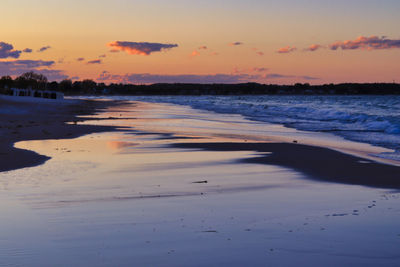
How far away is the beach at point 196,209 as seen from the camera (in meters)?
4.84

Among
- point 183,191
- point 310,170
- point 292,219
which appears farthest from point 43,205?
point 310,170

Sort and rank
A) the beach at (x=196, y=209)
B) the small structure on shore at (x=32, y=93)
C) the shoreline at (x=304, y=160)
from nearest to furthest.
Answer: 1. the beach at (x=196, y=209)
2. the shoreline at (x=304, y=160)
3. the small structure on shore at (x=32, y=93)

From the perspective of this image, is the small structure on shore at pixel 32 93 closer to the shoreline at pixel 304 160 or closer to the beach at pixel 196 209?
the shoreline at pixel 304 160

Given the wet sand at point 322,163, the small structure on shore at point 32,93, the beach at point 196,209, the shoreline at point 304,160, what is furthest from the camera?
the small structure on shore at point 32,93

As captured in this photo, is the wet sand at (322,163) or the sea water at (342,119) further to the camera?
the sea water at (342,119)

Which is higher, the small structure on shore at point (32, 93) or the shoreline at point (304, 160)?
the small structure on shore at point (32, 93)

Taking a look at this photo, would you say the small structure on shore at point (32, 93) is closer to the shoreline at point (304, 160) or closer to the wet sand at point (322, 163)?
the shoreline at point (304, 160)

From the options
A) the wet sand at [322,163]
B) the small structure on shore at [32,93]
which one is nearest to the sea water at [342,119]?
the wet sand at [322,163]

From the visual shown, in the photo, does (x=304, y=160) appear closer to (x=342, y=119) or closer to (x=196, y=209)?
(x=196, y=209)

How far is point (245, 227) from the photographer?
229 inches

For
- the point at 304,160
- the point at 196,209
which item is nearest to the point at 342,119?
the point at 304,160

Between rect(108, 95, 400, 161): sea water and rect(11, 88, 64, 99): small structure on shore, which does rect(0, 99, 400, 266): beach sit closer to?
rect(108, 95, 400, 161): sea water

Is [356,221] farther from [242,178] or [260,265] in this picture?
[242,178]

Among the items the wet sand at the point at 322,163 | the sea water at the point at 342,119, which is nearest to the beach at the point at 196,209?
the wet sand at the point at 322,163
